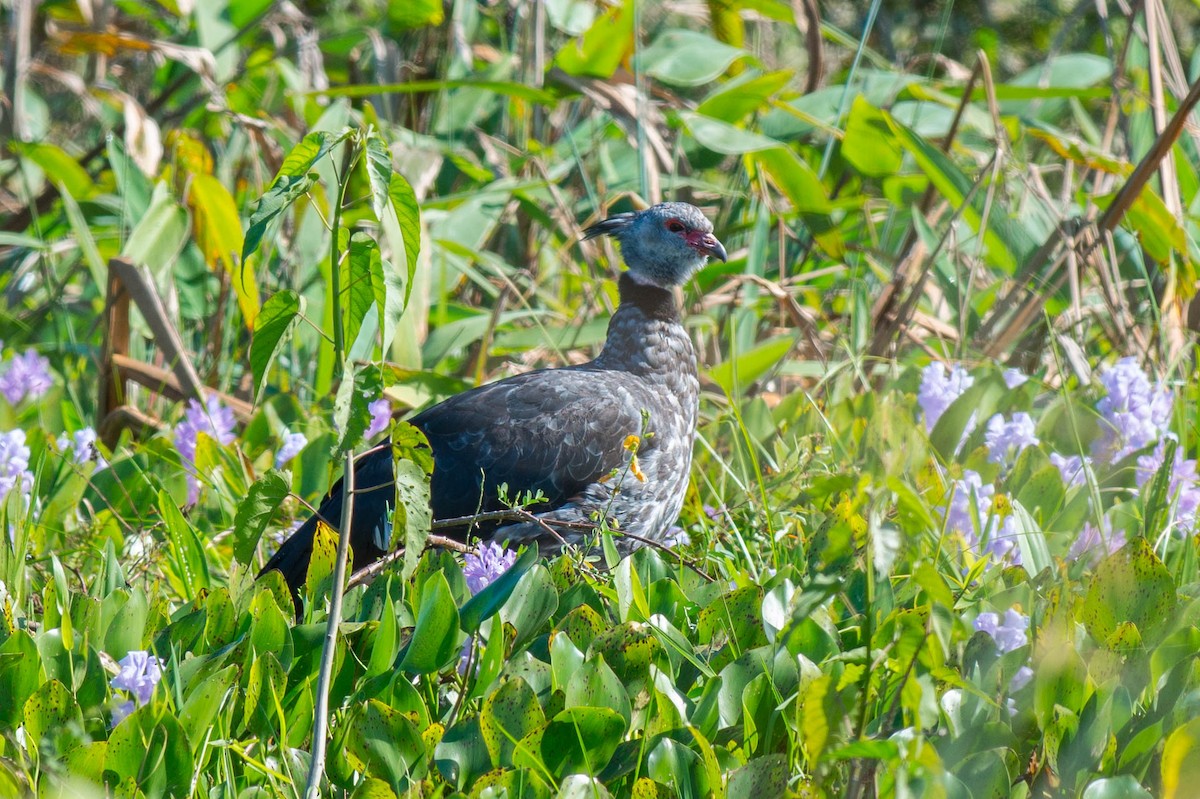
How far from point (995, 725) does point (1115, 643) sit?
1.21 ft

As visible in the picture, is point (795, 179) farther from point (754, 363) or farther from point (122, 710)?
point (122, 710)

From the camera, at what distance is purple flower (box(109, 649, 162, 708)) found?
2057mm

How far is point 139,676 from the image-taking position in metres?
2.06

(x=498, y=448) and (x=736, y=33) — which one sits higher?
(x=736, y=33)

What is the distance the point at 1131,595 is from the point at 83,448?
2.58m

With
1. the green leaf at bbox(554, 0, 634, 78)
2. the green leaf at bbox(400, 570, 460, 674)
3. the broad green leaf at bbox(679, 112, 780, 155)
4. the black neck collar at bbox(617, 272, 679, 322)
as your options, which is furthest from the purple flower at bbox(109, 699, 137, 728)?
the green leaf at bbox(554, 0, 634, 78)

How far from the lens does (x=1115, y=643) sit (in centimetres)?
218

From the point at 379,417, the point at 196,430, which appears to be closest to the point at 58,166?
the point at 196,430

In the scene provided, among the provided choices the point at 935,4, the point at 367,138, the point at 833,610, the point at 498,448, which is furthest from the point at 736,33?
the point at 367,138

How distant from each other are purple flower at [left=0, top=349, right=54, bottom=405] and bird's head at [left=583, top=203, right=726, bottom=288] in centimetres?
180

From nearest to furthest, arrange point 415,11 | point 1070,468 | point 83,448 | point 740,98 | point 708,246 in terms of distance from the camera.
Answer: point 1070,468 → point 83,448 → point 708,246 → point 740,98 → point 415,11

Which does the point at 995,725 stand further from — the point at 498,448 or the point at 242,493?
the point at 242,493

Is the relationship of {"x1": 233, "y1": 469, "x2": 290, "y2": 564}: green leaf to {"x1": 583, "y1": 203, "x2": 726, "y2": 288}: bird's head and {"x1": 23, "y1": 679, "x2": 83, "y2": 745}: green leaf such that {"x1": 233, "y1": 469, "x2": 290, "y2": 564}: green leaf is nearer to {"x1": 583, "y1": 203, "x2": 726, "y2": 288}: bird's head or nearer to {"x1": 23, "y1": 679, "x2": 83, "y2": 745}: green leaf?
{"x1": 23, "y1": 679, "x2": 83, "y2": 745}: green leaf

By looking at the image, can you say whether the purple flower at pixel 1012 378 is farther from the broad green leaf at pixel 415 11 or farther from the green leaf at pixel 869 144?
the broad green leaf at pixel 415 11
